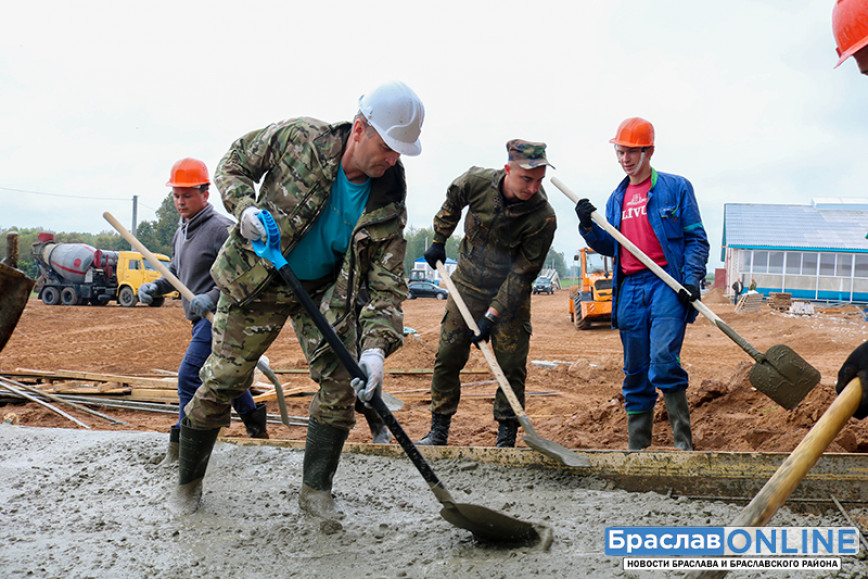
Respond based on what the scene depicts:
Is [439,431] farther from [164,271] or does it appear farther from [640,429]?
[164,271]

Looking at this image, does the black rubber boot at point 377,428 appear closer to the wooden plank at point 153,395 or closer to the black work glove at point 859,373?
the wooden plank at point 153,395

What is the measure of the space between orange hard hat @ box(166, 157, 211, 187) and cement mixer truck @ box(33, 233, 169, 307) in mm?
19755

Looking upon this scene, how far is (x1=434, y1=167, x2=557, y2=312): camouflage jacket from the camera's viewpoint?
4.20m

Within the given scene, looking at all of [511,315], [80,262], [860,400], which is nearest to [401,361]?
[511,315]

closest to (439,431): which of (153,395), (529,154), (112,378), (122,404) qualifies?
(529,154)

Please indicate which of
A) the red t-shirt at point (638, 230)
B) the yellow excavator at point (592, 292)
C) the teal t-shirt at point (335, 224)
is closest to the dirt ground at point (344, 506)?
the teal t-shirt at point (335, 224)

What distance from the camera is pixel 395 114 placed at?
8.63ft

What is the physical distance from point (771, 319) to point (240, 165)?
1722cm

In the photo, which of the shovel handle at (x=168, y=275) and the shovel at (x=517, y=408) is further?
the shovel handle at (x=168, y=275)

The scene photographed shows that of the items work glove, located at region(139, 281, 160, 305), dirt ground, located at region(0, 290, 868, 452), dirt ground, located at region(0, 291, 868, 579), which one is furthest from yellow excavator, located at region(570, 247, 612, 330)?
work glove, located at region(139, 281, 160, 305)

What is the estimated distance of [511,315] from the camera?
167 inches

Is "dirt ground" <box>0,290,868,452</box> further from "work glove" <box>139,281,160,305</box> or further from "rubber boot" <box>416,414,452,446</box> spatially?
"work glove" <box>139,281,160,305</box>

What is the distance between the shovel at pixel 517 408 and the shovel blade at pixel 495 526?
26.7 inches

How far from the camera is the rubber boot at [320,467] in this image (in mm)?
3014
